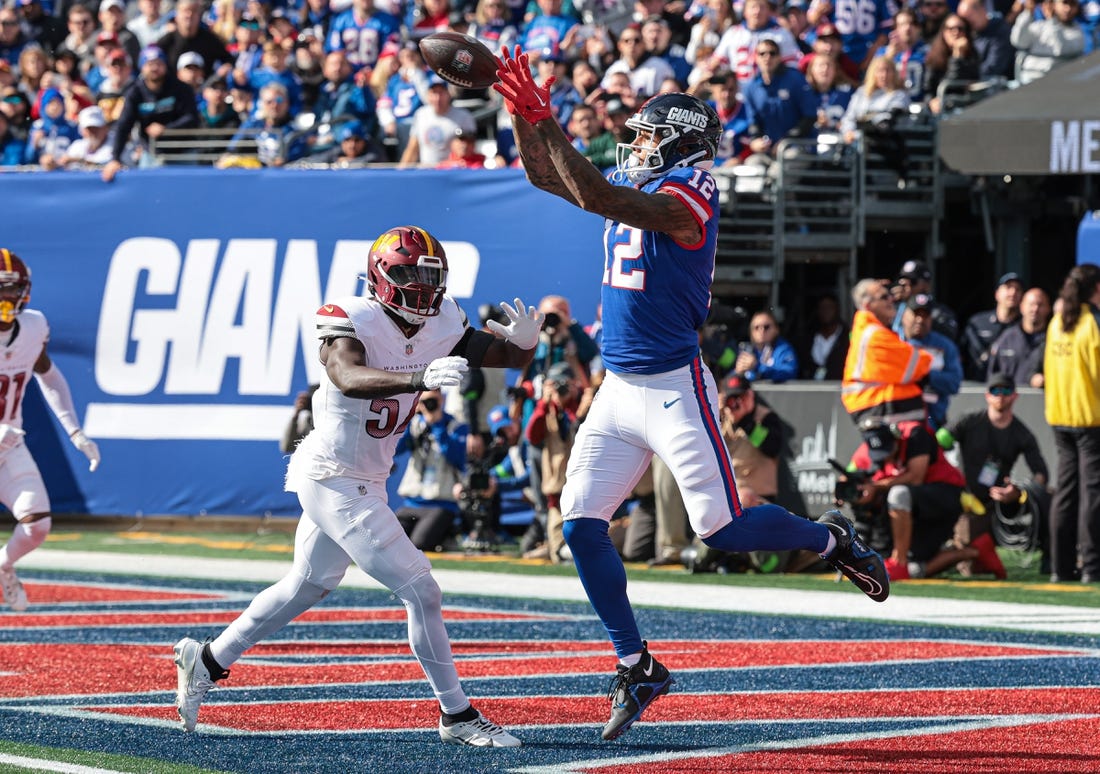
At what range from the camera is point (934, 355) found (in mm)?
10852

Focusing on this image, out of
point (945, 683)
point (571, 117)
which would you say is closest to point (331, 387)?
point (945, 683)

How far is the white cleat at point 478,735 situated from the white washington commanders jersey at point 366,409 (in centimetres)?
83

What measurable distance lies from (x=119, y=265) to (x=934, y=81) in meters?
6.40

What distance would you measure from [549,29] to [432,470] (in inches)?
183

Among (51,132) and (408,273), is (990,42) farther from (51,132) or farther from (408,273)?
(408,273)

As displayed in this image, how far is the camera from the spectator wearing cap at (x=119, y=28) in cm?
1711

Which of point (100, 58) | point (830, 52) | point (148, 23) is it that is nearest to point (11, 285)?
point (830, 52)

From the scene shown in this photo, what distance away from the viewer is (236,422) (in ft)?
43.1

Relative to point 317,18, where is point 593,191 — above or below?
below

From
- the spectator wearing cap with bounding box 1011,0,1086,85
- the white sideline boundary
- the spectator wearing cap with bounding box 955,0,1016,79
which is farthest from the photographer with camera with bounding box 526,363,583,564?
the spectator wearing cap with bounding box 955,0,1016,79

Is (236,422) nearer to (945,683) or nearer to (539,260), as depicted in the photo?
(539,260)

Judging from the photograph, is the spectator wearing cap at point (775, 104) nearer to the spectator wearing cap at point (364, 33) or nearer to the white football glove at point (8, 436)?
the spectator wearing cap at point (364, 33)

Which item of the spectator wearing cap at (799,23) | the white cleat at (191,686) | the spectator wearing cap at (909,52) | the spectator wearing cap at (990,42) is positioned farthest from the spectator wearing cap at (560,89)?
the white cleat at (191,686)

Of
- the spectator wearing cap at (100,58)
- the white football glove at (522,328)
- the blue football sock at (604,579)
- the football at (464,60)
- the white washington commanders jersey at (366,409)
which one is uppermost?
the spectator wearing cap at (100,58)
